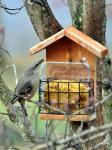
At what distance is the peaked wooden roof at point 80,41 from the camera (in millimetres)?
2707

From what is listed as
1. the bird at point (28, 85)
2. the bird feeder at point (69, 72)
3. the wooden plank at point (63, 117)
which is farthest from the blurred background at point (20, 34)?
the wooden plank at point (63, 117)

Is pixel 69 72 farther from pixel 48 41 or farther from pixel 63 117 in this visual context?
pixel 63 117

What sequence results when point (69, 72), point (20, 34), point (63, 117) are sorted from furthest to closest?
point (20, 34)
point (69, 72)
point (63, 117)

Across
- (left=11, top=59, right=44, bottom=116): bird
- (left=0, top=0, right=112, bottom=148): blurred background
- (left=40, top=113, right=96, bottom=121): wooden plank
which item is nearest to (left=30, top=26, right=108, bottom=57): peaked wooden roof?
(left=11, top=59, right=44, bottom=116): bird

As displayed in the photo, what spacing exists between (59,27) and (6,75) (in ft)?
4.42

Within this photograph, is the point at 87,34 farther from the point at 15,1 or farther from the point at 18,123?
the point at 15,1

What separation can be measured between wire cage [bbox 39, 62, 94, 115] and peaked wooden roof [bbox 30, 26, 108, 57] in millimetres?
120

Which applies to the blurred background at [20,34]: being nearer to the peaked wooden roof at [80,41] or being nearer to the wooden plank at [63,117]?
the peaked wooden roof at [80,41]

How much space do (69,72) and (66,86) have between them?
6.2 inches

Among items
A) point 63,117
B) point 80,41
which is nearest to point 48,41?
point 80,41

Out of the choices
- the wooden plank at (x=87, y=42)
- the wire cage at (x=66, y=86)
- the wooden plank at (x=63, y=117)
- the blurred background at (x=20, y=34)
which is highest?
the wooden plank at (x=87, y=42)

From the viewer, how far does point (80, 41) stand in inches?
108

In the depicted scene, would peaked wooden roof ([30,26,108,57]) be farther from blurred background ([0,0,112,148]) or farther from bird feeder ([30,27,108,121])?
blurred background ([0,0,112,148])

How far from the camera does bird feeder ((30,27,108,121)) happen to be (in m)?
2.69
